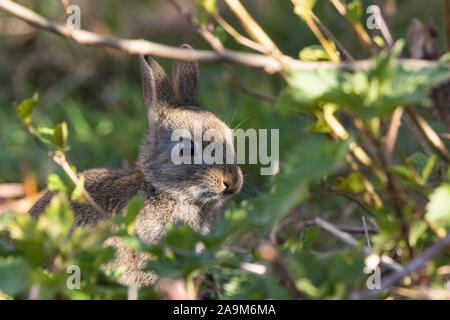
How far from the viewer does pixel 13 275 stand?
1.66 metres

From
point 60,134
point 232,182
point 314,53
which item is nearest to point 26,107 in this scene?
point 60,134

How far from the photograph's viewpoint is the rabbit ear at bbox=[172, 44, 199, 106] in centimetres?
337

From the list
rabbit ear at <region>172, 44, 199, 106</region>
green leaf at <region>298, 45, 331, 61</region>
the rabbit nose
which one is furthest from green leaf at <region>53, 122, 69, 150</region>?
rabbit ear at <region>172, 44, 199, 106</region>

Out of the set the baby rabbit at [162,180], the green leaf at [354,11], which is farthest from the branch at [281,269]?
the baby rabbit at [162,180]

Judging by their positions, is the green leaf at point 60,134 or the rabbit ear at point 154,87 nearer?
the green leaf at point 60,134

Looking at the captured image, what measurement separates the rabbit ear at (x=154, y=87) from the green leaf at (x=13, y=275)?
5.33 feet

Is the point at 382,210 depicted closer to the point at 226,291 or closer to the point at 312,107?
the point at 312,107

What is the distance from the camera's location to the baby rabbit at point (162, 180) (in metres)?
2.95

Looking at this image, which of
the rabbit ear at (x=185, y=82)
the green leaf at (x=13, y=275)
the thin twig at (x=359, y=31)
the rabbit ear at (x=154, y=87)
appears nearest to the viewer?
the green leaf at (x=13, y=275)

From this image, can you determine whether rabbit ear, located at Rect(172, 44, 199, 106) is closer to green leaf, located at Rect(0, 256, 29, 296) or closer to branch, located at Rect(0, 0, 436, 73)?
branch, located at Rect(0, 0, 436, 73)

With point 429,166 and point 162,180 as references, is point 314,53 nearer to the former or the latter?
point 429,166

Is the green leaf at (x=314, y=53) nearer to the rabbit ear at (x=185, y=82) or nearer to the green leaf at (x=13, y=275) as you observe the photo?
the green leaf at (x=13, y=275)
